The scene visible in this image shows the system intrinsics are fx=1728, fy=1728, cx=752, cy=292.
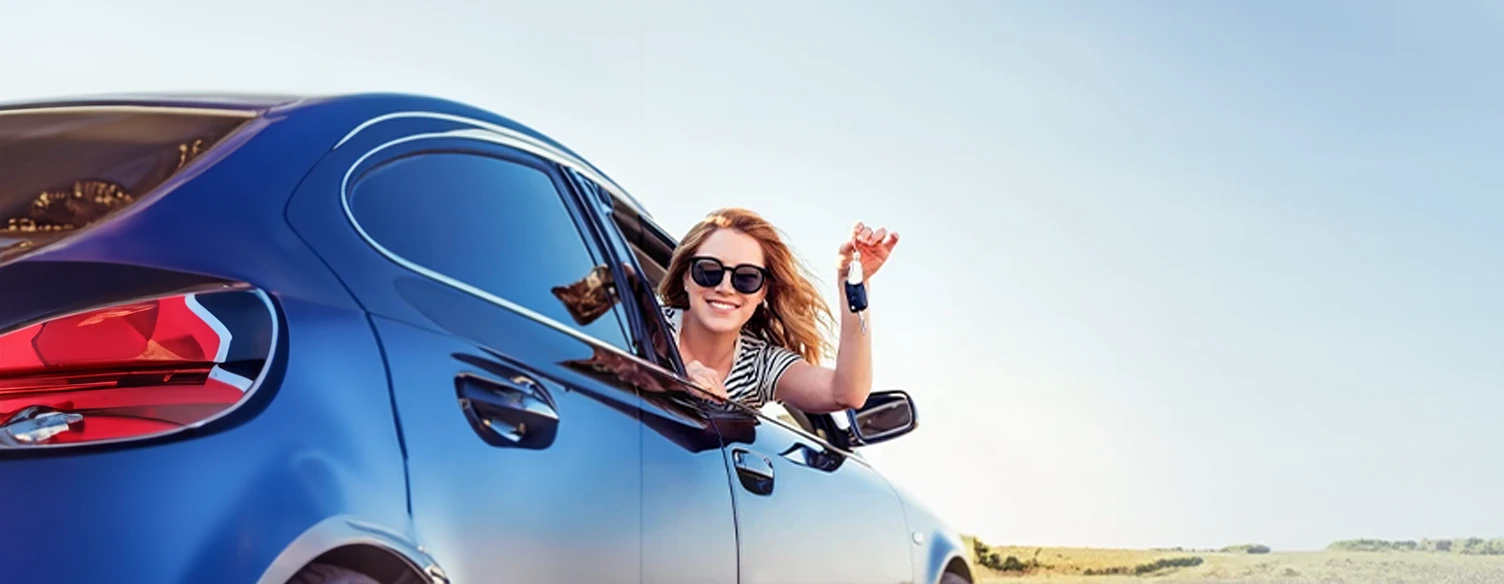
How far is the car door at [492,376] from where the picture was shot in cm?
214

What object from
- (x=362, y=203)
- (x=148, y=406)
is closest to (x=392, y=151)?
(x=362, y=203)

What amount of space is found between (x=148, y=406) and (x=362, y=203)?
0.51 metres

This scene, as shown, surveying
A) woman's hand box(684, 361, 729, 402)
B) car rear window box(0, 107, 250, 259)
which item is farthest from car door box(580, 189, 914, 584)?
car rear window box(0, 107, 250, 259)

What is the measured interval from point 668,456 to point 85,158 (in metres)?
1.00

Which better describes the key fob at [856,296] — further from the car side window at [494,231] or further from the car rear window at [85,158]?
the car rear window at [85,158]

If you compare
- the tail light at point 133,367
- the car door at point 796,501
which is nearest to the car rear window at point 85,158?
the tail light at point 133,367

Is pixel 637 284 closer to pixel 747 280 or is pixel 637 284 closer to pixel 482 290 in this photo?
pixel 482 290

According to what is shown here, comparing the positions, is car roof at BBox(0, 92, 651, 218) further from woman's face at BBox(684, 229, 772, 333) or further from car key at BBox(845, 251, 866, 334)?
car key at BBox(845, 251, 866, 334)

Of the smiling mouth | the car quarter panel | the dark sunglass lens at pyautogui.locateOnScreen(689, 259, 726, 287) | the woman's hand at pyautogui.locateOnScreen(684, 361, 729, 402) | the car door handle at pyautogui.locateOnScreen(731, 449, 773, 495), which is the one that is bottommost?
the car quarter panel

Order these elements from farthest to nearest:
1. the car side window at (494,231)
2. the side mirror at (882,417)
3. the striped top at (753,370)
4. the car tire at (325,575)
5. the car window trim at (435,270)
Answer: the striped top at (753,370) < the side mirror at (882,417) < the car side window at (494,231) < the car window trim at (435,270) < the car tire at (325,575)

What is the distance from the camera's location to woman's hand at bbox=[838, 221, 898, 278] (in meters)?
3.94

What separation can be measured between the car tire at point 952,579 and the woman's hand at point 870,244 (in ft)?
3.25

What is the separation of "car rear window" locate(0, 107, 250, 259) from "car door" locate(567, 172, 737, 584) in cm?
75

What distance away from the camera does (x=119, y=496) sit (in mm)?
1758
